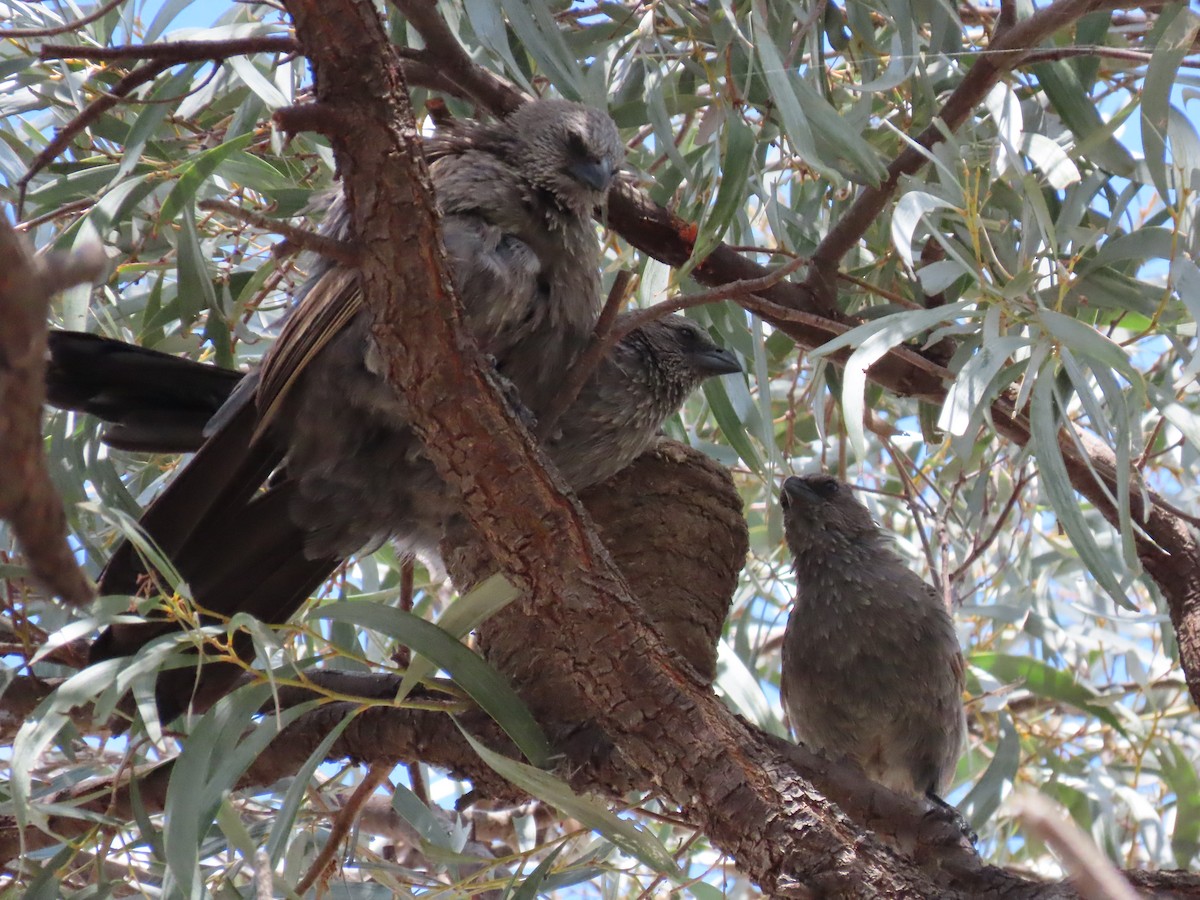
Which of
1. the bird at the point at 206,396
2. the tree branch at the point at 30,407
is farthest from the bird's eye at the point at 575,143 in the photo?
the tree branch at the point at 30,407

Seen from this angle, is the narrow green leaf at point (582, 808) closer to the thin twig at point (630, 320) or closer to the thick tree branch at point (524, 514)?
the thick tree branch at point (524, 514)

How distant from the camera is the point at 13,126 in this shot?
115 inches

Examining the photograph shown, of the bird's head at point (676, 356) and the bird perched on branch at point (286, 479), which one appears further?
the bird's head at point (676, 356)

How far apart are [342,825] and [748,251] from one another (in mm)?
1226

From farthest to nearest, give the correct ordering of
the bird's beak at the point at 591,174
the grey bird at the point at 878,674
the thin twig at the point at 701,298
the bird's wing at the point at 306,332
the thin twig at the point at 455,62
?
the grey bird at the point at 878,674 → the bird's beak at the point at 591,174 → the thin twig at the point at 455,62 → the bird's wing at the point at 306,332 → the thin twig at the point at 701,298

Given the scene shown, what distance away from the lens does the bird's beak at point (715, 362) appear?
2479 millimetres

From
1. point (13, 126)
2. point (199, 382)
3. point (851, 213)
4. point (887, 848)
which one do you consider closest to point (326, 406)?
point (199, 382)

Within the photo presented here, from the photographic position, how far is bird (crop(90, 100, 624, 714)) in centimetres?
200

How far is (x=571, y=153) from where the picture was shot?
220cm

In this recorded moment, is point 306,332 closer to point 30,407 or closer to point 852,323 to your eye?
point 852,323

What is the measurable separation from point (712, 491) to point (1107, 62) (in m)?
1.13

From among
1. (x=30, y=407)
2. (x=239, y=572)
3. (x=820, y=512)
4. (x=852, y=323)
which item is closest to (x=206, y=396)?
(x=239, y=572)

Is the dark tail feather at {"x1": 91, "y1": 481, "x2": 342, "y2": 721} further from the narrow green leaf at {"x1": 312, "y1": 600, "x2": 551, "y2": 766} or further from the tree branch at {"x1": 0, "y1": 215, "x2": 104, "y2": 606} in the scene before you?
the tree branch at {"x1": 0, "y1": 215, "x2": 104, "y2": 606}

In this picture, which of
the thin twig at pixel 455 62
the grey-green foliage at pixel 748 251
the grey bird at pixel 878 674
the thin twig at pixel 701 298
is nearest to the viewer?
the thin twig at pixel 701 298
